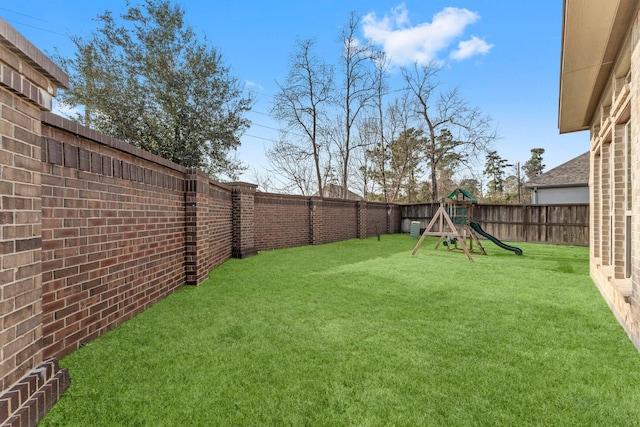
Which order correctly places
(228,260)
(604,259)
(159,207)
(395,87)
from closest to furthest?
1. (159,207)
2. (604,259)
3. (228,260)
4. (395,87)

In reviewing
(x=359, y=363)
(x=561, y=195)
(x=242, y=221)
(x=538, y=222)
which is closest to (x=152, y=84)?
(x=242, y=221)

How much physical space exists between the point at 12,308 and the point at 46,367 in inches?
19.0

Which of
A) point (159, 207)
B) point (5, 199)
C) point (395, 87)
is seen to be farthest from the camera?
point (395, 87)

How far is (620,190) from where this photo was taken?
4.01 meters

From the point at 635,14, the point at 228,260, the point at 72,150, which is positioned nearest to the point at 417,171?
the point at 228,260

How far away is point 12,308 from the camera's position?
5.52 feet

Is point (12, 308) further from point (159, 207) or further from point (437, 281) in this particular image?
point (437, 281)

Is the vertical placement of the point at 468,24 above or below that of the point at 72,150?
above

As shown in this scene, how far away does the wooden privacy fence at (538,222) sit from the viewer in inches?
476

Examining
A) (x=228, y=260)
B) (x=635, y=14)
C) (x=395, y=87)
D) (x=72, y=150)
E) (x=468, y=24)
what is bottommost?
(x=228, y=260)

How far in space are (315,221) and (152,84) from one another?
374 inches

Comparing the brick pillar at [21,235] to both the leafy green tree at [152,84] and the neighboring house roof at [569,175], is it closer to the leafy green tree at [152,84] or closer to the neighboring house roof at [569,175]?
the leafy green tree at [152,84]

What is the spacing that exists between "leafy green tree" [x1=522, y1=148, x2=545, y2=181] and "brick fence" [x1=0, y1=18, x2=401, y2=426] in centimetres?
4447

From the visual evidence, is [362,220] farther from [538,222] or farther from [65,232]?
[65,232]
